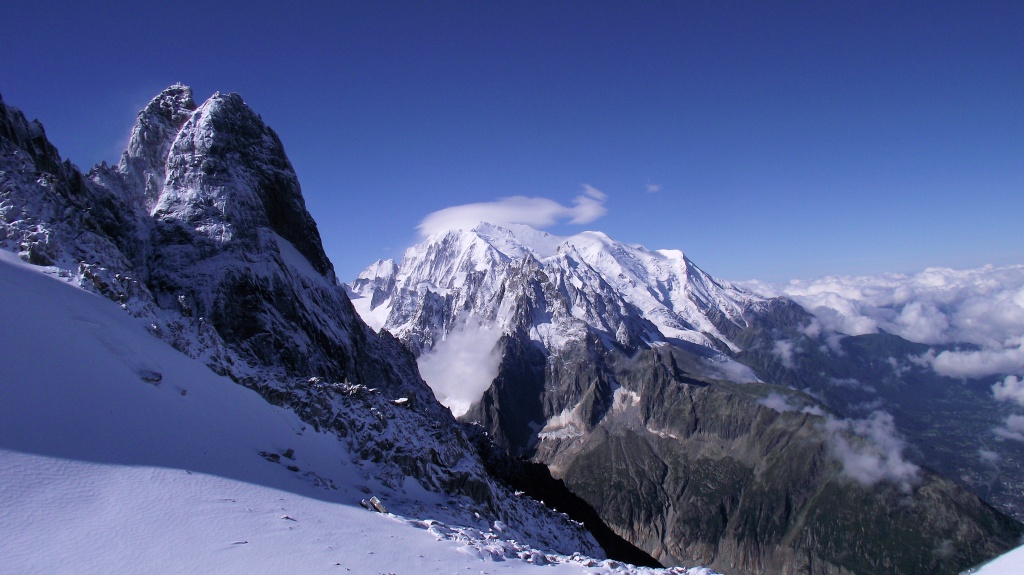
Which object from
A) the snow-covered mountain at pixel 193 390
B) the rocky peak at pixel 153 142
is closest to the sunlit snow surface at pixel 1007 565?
the snow-covered mountain at pixel 193 390

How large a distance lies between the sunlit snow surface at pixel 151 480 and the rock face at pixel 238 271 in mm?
5620

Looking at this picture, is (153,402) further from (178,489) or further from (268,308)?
(268,308)

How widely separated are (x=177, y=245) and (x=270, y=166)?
20.4 m

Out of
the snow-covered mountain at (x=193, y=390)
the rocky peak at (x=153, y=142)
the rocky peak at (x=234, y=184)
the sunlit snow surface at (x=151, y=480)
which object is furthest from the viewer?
the rocky peak at (x=153, y=142)

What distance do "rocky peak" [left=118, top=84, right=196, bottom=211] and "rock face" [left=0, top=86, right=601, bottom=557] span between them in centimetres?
17

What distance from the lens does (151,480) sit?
49.4 ft

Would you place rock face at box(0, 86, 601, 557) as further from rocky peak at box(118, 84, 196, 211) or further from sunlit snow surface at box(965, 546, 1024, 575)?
sunlit snow surface at box(965, 546, 1024, 575)

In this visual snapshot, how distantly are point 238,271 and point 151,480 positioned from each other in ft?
132

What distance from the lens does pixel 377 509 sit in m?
20.9

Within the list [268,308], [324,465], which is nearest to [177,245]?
[268,308]

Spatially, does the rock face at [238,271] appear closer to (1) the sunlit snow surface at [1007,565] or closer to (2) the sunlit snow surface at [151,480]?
(2) the sunlit snow surface at [151,480]

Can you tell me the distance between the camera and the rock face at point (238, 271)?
30.7 metres

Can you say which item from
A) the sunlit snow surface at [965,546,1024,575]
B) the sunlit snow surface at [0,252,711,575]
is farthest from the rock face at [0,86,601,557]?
the sunlit snow surface at [965,546,1024,575]

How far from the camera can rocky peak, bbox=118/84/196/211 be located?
207ft
